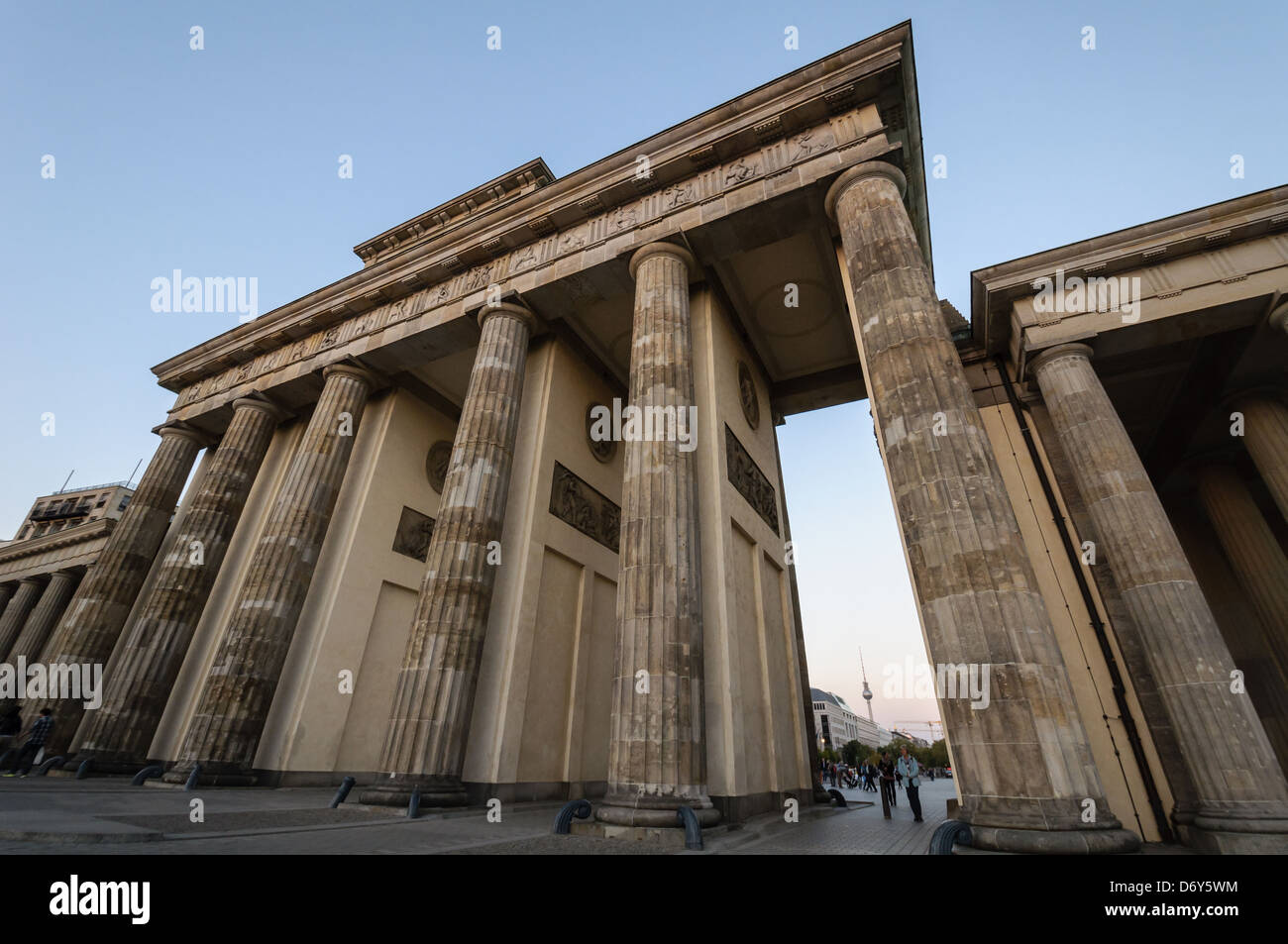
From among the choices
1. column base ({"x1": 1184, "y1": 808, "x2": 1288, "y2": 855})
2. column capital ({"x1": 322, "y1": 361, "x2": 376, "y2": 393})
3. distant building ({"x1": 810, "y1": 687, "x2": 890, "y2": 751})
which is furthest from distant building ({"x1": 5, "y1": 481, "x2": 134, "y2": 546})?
distant building ({"x1": 810, "y1": 687, "x2": 890, "y2": 751})

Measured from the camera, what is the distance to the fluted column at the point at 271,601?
35.6ft

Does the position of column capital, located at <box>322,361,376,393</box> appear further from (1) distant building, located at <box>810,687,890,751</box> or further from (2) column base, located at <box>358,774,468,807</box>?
(1) distant building, located at <box>810,687,890,751</box>

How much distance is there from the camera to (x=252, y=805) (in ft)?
25.3

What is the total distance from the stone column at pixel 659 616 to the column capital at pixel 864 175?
3.48 metres

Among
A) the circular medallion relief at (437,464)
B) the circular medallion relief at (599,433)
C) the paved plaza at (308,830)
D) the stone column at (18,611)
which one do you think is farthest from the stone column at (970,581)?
the stone column at (18,611)

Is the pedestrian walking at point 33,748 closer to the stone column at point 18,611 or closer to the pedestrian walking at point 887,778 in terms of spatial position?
the pedestrian walking at point 887,778

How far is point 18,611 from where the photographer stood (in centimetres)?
2880

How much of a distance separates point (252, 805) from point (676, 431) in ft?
27.3

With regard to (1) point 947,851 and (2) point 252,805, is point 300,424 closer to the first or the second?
(2) point 252,805

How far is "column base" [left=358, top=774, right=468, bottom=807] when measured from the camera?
8016mm

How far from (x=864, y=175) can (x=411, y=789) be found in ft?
41.1

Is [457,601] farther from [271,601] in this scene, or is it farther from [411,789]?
[271,601]

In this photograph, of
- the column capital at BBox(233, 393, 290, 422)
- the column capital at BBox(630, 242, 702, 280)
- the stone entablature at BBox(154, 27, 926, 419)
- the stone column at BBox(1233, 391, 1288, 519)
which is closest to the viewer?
the stone entablature at BBox(154, 27, 926, 419)

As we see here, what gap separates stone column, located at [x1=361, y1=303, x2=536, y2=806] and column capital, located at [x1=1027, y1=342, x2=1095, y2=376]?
35.6 feet
